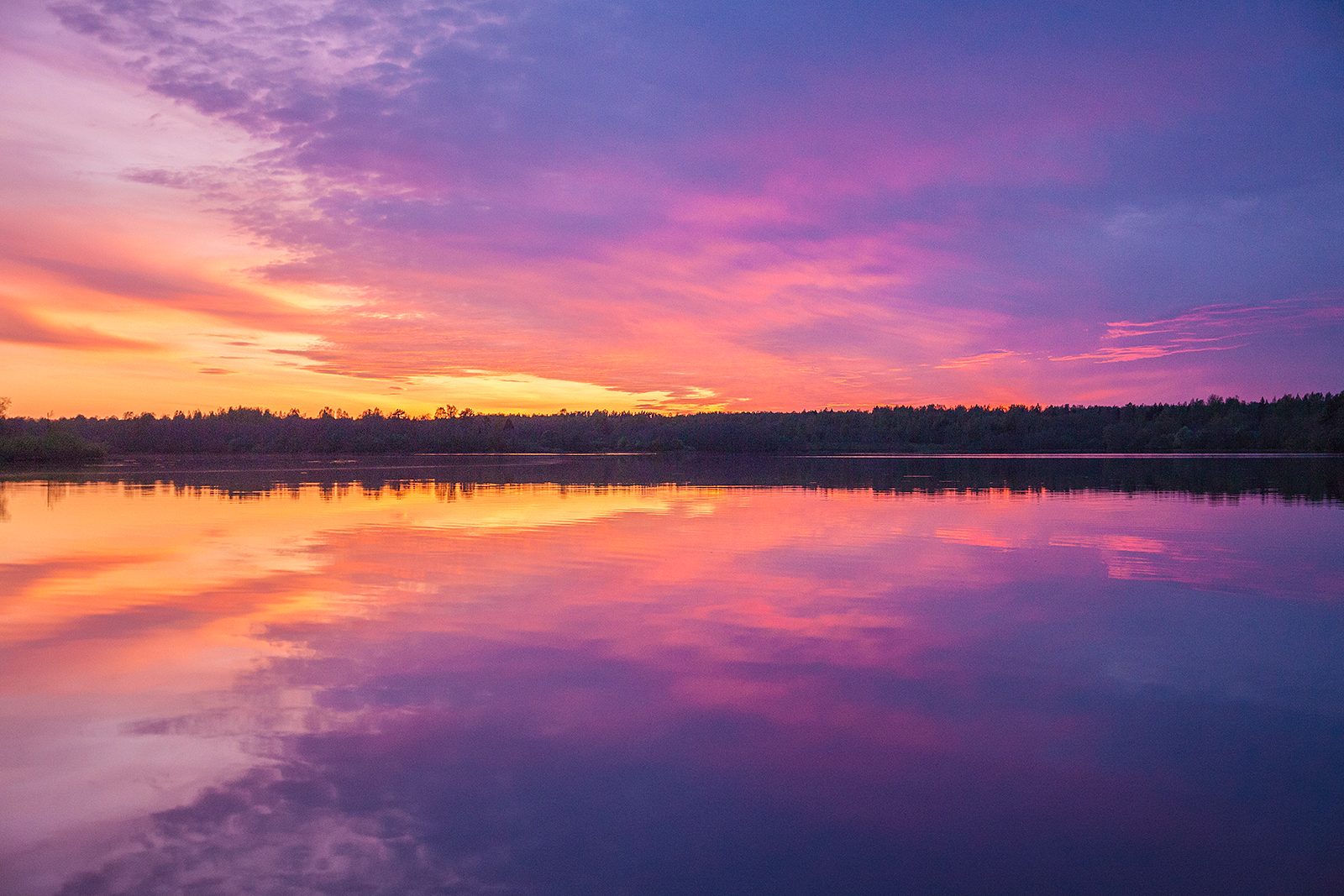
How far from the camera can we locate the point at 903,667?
7.14 meters

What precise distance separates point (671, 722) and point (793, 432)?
121442 millimetres

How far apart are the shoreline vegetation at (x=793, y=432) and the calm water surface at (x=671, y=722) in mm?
87941

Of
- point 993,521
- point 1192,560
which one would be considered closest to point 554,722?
point 1192,560

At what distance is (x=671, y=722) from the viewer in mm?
5836

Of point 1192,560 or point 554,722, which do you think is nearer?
point 554,722

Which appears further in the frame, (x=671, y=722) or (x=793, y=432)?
(x=793, y=432)

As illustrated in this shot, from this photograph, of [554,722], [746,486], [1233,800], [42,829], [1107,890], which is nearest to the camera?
[1107,890]

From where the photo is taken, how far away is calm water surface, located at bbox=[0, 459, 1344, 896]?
4.11 meters

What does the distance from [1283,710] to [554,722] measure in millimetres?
5556

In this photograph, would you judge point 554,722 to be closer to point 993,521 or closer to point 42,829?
point 42,829

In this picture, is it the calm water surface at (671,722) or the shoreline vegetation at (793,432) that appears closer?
the calm water surface at (671,722)

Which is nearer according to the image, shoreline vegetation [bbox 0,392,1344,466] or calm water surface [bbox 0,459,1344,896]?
calm water surface [bbox 0,459,1344,896]

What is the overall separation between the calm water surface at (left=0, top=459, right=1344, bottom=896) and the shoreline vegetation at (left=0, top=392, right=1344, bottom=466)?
289 ft

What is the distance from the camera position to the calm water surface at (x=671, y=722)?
4113 mm
